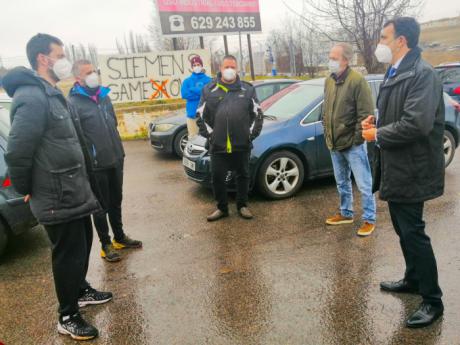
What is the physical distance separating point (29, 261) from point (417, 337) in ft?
11.5

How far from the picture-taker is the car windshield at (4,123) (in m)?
3.96

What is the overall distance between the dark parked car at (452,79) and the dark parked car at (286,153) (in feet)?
20.0

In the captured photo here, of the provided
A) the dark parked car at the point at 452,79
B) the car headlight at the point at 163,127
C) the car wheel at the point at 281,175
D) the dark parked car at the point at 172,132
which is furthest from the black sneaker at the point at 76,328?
the dark parked car at the point at 452,79

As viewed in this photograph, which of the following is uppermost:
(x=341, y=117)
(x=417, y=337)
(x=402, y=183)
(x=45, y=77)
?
(x=45, y=77)

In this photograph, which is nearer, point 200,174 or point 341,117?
point 341,117

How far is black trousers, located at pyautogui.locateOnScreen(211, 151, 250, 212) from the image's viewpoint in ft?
15.0

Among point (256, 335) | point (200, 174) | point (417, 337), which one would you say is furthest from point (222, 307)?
point (200, 174)

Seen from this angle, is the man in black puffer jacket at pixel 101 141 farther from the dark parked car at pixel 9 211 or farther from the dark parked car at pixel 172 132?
the dark parked car at pixel 172 132

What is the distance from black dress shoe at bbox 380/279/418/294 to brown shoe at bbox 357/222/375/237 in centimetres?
101

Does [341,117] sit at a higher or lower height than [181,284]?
higher

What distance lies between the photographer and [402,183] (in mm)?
2520

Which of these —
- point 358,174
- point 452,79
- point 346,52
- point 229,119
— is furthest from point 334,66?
point 452,79

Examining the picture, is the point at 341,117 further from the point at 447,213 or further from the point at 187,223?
the point at 187,223

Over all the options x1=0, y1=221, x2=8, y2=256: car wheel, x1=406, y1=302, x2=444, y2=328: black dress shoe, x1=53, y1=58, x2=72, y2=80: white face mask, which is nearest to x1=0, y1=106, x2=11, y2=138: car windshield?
x1=0, y1=221, x2=8, y2=256: car wheel
